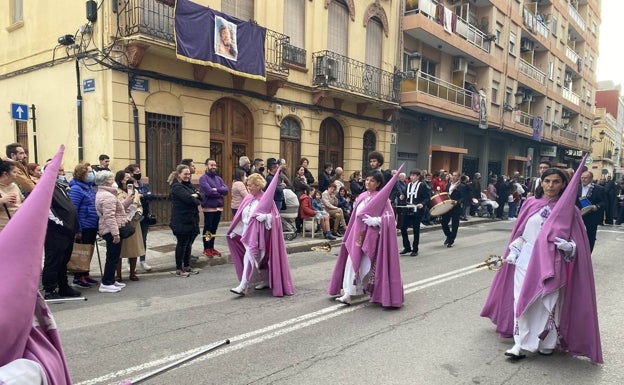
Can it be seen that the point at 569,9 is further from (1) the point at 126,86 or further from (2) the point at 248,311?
(2) the point at 248,311

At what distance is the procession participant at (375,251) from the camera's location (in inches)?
212

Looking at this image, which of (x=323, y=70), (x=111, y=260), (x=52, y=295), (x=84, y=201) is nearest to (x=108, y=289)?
(x=111, y=260)

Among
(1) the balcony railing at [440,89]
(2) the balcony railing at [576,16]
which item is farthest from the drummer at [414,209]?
(2) the balcony railing at [576,16]

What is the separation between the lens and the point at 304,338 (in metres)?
4.41

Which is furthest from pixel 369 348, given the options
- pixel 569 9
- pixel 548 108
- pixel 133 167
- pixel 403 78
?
pixel 569 9

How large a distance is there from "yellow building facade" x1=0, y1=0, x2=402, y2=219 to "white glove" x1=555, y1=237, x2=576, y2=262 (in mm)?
9119

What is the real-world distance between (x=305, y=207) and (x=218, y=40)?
4885mm

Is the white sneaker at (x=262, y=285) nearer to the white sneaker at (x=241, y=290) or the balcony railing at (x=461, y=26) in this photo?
the white sneaker at (x=241, y=290)

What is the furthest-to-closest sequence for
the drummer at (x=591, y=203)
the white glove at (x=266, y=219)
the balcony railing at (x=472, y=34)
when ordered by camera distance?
the balcony railing at (x=472, y=34), the drummer at (x=591, y=203), the white glove at (x=266, y=219)

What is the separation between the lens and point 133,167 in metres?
7.55

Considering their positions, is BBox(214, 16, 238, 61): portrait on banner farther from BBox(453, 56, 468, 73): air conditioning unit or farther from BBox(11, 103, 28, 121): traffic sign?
BBox(453, 56, 468, 73): air conditioning unit

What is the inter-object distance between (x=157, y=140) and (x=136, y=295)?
5926mm

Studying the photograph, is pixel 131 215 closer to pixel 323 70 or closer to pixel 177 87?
pixel 177 87

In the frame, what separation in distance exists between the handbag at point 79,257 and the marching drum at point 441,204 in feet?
23.9
